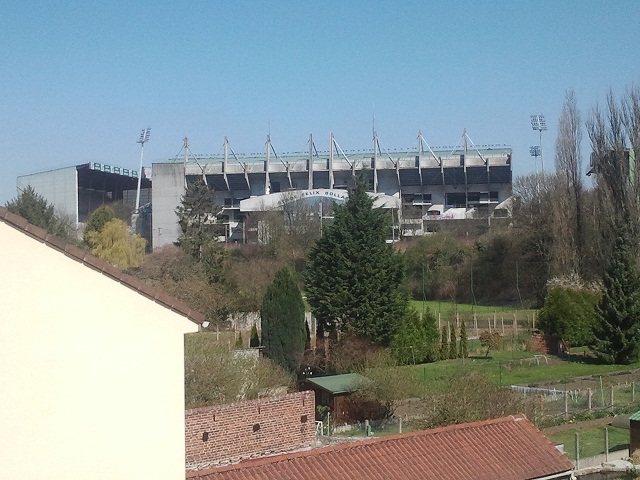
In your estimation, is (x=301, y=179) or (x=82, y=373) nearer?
(x=82, y=373)

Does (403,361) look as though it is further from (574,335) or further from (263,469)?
(263,469)

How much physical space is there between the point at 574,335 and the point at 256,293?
45.4 feet

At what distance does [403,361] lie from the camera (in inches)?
1164

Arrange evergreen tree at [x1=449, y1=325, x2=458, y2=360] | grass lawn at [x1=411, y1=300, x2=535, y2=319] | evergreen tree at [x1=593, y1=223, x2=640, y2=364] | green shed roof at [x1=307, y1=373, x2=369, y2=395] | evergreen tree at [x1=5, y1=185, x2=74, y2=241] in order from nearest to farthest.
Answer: green shed roof at [x1=307, y1=373, x2=369, y2=395] → evergreen tree at [x1=593, y1=223, x2=640, y2=364] → evergreen tree at [x1=449, y1=325, x2=458, y2=360] → grass lawn at [x1=411, y1=300, x2=535, y2=319] → evergreen tree at [x1=5, y1=185, x2=74, y2=241]

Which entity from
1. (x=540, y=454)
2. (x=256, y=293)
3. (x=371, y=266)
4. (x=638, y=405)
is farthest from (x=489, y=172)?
(x=540, y=454)

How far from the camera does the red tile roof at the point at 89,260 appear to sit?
327 inches

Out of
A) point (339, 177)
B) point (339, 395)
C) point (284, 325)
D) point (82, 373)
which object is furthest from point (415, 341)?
point (339, 177)

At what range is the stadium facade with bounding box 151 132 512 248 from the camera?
67.4 m

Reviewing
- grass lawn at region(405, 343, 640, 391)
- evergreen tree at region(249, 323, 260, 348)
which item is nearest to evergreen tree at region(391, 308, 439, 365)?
grass lawn at region(405, 343, 640, 391)

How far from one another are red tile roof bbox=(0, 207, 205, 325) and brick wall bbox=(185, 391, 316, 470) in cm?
608

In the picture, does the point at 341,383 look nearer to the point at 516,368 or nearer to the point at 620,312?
the point at 516,368

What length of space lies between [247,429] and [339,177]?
2137 inches

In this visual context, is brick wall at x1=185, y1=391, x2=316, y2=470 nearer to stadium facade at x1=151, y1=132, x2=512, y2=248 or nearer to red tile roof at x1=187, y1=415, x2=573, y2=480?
red tile roof at x1=187, y1=415, x2=573, y2=480

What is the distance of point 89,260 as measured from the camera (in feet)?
27.9
